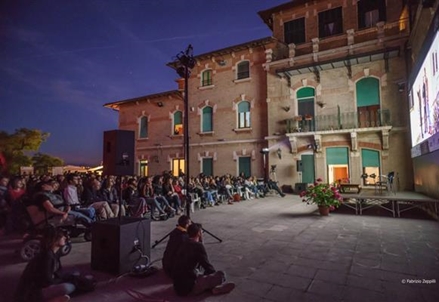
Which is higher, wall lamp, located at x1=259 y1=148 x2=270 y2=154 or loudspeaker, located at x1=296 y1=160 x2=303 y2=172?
wall lamp, located at x1=259 y1=148 x2=270 y2=154

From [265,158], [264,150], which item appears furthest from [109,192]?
[265,158]

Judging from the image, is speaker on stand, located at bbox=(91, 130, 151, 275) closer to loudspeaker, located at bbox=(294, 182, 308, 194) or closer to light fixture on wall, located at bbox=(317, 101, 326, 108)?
loudspeaker, located at bbox=(294, 182, 308, 194)

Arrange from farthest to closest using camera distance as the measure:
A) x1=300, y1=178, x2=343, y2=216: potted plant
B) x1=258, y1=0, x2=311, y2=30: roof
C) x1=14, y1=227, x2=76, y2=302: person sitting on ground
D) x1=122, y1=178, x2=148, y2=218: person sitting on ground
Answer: x1=258, y1=0, x2=311, y2=30: roof, x1=300, y1=178, x2=343, y2=216: potted plant, x1=122, y1=178, x2=148, y2=218: person sitting on ground, x1=14, y1=227, x2=76, y2=302: person sitting on ground

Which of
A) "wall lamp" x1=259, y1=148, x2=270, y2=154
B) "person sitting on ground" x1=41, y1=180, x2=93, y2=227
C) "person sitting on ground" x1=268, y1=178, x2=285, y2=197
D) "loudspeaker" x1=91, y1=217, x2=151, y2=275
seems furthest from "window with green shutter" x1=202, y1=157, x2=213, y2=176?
"loudspeaker" x1=91, y1=217, x2=151, y2=275

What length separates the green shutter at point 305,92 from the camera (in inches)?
593

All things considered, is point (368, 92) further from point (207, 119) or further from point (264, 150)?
point (207, 119)

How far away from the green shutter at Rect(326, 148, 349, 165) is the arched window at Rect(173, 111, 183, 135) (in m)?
10.7

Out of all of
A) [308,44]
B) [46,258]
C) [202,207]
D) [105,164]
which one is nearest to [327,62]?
[308,44]

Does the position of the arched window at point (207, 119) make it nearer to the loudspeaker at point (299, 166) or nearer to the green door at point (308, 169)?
the loudspeaker at point (299, 166)

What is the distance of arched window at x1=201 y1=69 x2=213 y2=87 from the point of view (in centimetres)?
1888

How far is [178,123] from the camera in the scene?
20156mm

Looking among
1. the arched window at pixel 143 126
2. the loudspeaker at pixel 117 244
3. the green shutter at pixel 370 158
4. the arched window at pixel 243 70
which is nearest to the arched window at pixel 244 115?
the arched window at pixel 243 70

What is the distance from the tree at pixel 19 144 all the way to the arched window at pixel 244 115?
21.0 meters

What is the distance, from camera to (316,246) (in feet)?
16.8
